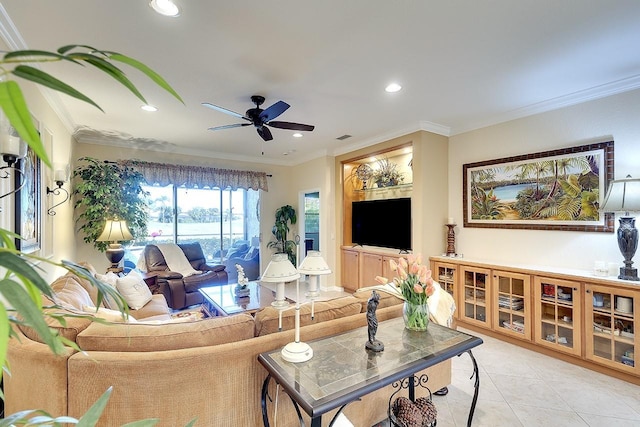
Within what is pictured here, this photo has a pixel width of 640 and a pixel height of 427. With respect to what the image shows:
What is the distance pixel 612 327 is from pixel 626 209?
1030mm

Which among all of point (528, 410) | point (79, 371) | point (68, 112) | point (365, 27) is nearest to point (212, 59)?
point (365, 27)

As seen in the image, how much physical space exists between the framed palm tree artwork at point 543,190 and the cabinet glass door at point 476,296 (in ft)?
2.25

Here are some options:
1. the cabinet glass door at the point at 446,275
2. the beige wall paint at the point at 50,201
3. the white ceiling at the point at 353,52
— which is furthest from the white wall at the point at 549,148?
the beige wall paint at the point at 50,201

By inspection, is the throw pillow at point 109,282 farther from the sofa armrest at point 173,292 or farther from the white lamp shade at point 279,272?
the white lamp shade at point 279,272

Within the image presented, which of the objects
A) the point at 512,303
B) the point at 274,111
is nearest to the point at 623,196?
the point at 512,303

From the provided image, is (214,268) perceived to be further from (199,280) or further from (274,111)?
(274,111)

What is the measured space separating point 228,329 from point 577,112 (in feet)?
12.8

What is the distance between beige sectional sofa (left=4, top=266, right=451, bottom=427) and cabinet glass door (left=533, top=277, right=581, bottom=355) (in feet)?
8.46

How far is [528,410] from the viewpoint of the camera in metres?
2.15

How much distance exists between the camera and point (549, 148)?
3.27 meters

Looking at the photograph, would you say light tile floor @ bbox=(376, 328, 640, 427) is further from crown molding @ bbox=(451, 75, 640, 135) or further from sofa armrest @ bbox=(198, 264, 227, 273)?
sofa armrest @ bbox=(198, 264, 227, 273)

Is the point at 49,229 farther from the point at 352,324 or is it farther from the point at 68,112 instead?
the point at 352,324

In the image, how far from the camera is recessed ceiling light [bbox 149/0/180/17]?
1770 mm

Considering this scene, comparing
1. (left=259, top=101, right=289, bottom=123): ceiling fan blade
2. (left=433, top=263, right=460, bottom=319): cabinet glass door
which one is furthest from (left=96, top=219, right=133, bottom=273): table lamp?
(left=433, top=263, right=460, bottom=319): cabinet glass door
